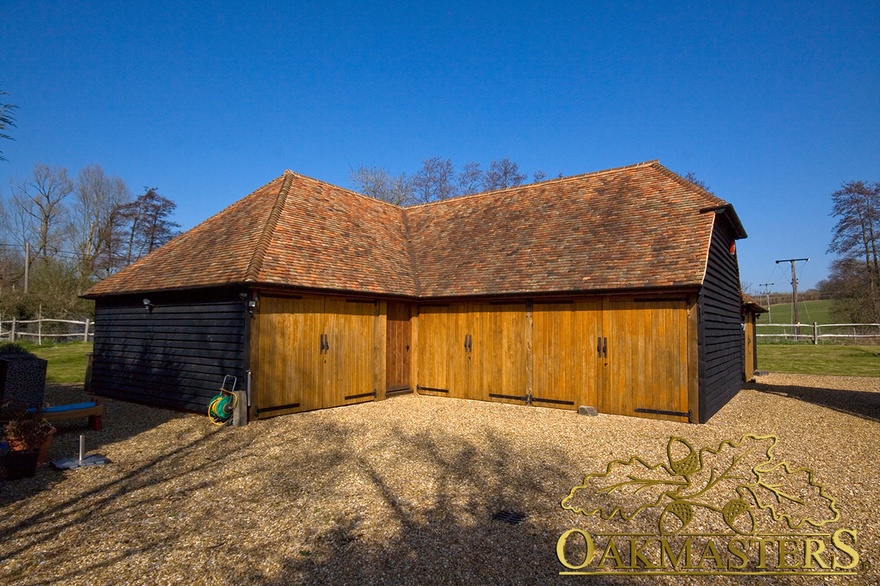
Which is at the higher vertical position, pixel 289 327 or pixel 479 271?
pixel 479 271

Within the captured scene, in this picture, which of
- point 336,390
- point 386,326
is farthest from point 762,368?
point 336,390

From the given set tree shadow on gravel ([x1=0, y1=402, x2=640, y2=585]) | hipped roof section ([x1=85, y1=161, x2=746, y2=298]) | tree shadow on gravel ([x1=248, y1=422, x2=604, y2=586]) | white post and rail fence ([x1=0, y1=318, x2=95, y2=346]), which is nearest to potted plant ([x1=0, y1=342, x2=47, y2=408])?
tree shadow on gravel ([x1=0, y1=402, x2=640, y2=585])

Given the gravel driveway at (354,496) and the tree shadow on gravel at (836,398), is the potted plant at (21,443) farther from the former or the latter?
the tree shadow on gravel at (836,398)

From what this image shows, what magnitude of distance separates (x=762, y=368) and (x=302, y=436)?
20.8 meters

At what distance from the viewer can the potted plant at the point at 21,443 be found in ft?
21.0

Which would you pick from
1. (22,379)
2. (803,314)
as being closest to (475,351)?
(22,379)

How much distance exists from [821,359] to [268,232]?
24.6 meters

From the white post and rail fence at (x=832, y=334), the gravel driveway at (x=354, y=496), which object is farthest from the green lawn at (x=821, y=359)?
the gravel driveway at (x=354, y=496)

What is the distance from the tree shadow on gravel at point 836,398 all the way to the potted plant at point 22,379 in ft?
54.6

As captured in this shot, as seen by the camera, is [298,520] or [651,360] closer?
[298,520]

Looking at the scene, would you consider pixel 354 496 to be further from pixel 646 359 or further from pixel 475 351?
pixel 475 351

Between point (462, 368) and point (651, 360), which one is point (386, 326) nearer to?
point (462, 368)

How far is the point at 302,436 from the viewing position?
8977 millimetres

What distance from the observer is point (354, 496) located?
5.95 meters
